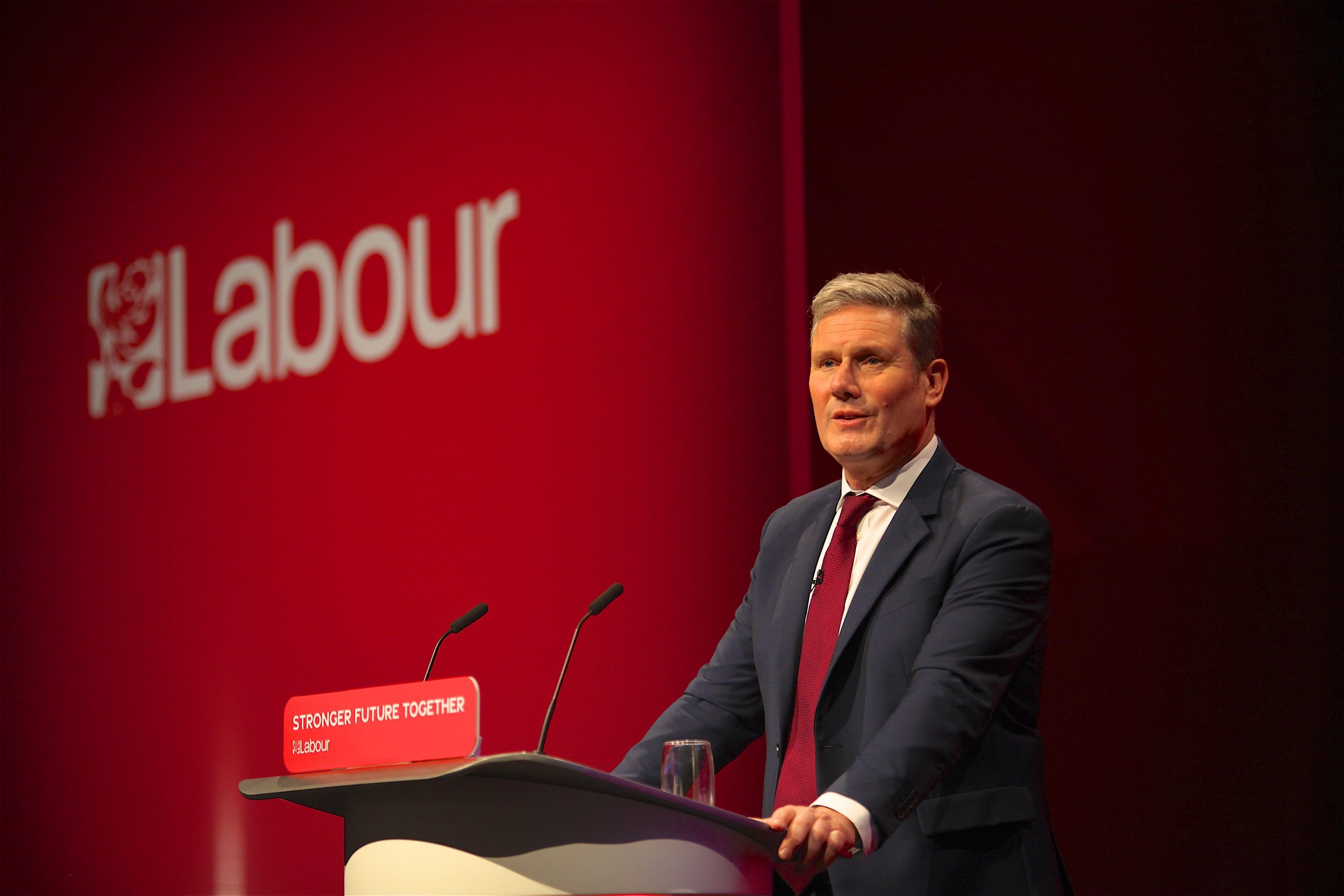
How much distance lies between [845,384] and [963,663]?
0.59 m

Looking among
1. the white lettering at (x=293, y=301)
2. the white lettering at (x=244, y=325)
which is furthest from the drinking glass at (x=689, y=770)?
the white lettering at (x=244, y=325)

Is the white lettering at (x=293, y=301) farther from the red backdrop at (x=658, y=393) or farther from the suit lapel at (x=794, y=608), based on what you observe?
the suit lapel at (x=794, y=608)

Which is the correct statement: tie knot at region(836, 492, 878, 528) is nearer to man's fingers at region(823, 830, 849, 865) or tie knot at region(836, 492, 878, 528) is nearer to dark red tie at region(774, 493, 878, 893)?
dark red tie at region(774, 493, 878, 893)

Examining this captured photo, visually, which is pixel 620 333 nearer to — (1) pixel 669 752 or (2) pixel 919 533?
(2) pixel 919 533

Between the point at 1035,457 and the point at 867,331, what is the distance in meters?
1.41

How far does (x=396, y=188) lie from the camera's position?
4125mm

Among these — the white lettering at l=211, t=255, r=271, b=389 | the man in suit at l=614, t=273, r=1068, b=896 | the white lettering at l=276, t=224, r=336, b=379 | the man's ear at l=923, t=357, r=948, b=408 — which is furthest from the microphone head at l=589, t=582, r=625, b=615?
the white lettering at l=211, t=255, r=271, b=389

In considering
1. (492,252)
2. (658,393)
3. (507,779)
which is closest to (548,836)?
(507,779)

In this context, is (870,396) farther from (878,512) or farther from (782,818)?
(782,818)

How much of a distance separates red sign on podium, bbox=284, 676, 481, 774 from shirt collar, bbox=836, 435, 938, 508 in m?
0.89

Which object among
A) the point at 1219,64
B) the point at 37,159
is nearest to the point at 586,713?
the point at 1219,64

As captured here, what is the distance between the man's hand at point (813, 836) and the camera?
1688 millimetres

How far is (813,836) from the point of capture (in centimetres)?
171

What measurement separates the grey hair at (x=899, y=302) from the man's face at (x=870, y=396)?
1cm
